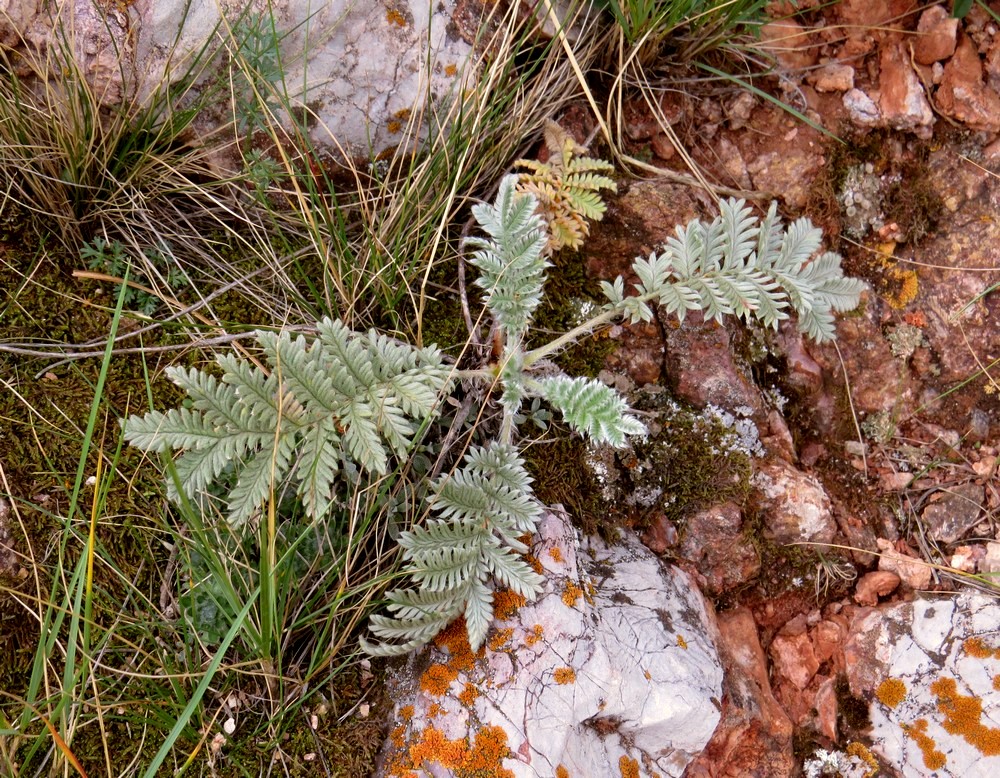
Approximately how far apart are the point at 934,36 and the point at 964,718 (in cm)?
275

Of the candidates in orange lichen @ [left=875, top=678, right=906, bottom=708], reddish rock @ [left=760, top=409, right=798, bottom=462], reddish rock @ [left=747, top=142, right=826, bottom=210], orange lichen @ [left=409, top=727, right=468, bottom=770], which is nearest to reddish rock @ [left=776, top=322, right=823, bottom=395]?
reddish rock @ [left=760, top=409, right=798, bottom=462]

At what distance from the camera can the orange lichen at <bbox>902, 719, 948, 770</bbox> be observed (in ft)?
8.64

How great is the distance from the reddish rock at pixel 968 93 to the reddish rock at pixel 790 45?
1.84 feet

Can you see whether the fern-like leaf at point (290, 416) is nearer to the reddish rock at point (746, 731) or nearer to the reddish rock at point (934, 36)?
the reddish rock at point (746, 731)

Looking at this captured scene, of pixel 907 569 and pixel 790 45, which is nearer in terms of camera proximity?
pixel 907 569

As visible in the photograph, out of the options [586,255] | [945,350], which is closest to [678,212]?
[586,255]

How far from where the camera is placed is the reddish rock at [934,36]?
130 inches

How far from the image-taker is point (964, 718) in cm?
266

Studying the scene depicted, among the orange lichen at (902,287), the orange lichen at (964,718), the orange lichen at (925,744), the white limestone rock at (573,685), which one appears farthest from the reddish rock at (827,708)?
the orange lichen at (902,287)

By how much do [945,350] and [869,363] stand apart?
1.08ft

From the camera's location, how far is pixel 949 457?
3207mm

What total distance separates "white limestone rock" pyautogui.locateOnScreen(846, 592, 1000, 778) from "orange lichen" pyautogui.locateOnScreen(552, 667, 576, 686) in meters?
1.14

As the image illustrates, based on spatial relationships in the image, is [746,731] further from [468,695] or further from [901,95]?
[901,95]

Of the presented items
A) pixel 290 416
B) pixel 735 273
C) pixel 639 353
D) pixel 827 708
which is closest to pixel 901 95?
pixel 735 273
